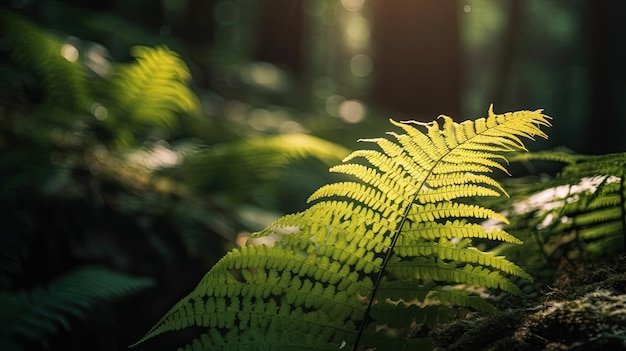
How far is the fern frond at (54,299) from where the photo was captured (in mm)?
2303

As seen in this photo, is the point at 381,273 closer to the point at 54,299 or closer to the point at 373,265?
the point at 373,265

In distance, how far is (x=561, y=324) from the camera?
995mm

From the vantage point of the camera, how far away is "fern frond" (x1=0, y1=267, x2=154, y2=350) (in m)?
2.30

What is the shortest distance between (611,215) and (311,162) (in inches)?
153

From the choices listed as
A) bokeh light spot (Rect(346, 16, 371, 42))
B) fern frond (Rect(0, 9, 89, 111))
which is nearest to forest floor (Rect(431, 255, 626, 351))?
fern frond (Rect(0, 9, 89, 111))

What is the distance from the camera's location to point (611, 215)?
144 cm

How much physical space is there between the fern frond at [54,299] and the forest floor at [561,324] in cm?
158

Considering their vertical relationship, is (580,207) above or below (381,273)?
above

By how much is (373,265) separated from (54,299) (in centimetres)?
179

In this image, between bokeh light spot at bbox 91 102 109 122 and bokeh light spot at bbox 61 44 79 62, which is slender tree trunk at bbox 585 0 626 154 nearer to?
bokeh light spot at bbox 91 102 109 122

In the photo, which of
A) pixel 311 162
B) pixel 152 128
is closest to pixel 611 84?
pixel 311 162

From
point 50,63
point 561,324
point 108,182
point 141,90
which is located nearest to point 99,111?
point 141,90

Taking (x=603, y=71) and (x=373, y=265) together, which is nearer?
(x=373, y=265)

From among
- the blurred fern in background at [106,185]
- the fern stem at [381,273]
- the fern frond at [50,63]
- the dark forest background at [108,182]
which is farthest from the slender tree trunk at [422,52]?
the fern stem at [381,273]
